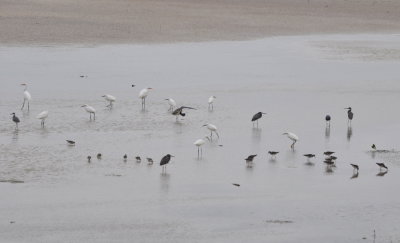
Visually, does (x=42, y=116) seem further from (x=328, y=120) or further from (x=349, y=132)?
(x=349, y=132)

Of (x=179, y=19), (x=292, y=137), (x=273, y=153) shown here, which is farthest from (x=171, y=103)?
(x=179, y=19)

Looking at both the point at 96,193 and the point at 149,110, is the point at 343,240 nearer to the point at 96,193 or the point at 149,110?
the point at 96,193

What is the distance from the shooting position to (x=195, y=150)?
18391 millimetres

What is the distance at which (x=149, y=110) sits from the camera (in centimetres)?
2275

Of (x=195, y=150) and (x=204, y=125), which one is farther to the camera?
(x=204, y=125)

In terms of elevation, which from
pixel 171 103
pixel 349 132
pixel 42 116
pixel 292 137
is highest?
pixel 171 103

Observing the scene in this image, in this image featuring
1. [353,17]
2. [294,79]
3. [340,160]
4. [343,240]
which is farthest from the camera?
[353,17]

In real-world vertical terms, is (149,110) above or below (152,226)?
above

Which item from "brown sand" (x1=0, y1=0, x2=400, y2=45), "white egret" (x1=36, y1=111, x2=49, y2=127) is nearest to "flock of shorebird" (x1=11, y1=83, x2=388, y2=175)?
"white egret" (x1=36, y1=111, x2=49, y2=127)

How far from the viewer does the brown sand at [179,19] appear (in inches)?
1468

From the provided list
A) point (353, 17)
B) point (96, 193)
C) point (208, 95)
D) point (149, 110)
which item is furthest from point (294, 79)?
point (353, 17)

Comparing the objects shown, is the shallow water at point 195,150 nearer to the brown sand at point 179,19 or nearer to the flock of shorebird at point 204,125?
the flock of shorebird at point 204,125

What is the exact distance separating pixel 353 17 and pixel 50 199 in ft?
113

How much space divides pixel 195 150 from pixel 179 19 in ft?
79.8
